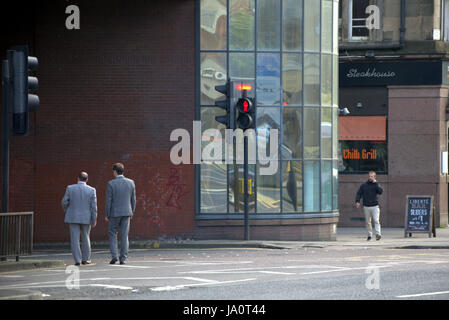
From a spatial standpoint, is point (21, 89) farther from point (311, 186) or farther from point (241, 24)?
point (311, 186)

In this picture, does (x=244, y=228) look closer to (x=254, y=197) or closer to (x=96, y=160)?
(x=254, y=197)

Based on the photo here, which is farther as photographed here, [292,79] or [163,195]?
[292,79]

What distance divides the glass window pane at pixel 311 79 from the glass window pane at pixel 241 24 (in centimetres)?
155

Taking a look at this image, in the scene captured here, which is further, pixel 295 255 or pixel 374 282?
pixel 295 255

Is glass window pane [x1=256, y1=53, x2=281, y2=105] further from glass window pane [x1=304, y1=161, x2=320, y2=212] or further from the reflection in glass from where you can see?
glass window pane [x1=304, y1=161, x2=320, y2=212]

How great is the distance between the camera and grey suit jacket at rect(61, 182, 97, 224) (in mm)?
16406

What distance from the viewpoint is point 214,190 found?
72.6 feet

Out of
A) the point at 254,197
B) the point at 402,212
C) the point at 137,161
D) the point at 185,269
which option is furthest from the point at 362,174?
the point at 185,269

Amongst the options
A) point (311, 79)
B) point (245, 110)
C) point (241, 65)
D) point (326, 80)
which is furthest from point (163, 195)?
point (326, 80)

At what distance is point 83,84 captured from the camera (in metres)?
21.6

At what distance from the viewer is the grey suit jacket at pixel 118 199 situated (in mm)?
16422

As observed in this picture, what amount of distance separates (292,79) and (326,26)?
179cm

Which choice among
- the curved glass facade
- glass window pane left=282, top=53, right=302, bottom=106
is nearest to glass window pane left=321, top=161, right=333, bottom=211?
the curved glass facade

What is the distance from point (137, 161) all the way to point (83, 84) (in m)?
2.20
